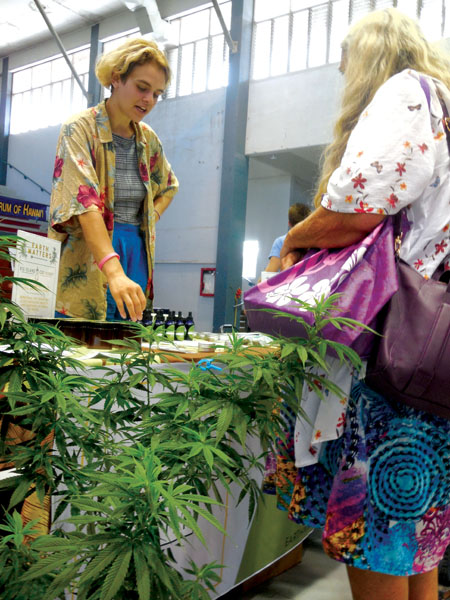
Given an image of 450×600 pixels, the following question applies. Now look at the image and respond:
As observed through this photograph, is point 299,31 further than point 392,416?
Yes

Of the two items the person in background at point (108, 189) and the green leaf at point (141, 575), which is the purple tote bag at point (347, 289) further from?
the person in background at point (108, 189)

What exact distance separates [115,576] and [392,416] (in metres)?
0.59

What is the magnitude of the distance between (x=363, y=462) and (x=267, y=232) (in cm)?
899

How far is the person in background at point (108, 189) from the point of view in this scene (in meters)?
1.46

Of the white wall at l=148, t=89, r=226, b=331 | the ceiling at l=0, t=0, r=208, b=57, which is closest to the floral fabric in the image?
the white wall at l=148, t=89, r=226, b=331

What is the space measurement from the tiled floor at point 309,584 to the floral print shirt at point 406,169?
4.33 feet

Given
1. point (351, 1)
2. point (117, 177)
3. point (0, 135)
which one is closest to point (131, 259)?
point (117, 177)

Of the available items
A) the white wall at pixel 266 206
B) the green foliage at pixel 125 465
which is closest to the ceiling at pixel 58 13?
the white wall at pixel 266 206

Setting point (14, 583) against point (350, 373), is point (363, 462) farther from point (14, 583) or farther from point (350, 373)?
point (14, 583)

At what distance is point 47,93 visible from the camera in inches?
402

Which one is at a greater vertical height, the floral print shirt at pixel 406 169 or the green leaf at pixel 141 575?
the floral print shirt at pixel 406 169

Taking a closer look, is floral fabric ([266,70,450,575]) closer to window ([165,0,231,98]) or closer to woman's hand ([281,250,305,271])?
woman's hand ([281,250,305,271])

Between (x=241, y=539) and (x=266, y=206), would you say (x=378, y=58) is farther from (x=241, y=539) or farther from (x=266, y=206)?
(x=266, y=206)

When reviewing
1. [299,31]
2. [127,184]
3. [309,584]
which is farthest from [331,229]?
[299,31]
